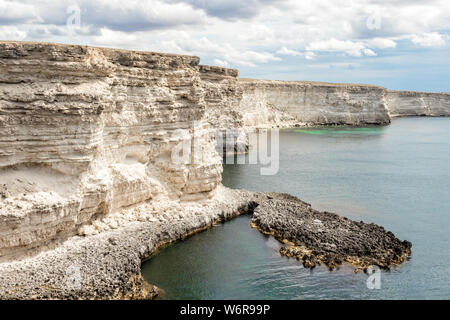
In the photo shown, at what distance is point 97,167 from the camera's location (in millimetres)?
20984

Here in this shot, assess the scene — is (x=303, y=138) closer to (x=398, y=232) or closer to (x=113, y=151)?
(x=398, y=232)

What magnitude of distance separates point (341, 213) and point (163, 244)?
12.5m

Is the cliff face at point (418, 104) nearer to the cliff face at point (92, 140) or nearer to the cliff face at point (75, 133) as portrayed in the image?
the cliff face at point (92, 140)

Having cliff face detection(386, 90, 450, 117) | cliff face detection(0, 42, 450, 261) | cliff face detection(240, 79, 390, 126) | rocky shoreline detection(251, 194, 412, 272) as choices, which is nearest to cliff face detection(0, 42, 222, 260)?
cliff face detection(0, 42, 450, 261)

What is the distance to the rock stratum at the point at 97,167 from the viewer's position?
17531 mm

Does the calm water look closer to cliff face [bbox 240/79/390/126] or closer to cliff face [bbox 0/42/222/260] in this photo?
cliff face [bbox 0/42/222/260]

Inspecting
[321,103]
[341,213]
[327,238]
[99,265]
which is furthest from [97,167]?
[321,103]

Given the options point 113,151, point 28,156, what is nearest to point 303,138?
point 113,151

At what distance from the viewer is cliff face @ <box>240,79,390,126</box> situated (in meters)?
86.3

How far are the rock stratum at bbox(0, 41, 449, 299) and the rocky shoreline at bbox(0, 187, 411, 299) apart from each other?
0.08 m

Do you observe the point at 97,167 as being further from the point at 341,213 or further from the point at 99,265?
the point at 341,213

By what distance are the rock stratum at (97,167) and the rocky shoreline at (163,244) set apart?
0.26 feet

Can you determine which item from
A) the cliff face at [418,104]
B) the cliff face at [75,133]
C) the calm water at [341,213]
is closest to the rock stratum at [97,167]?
the cliff face at [75,133]

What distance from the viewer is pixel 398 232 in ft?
84.6
